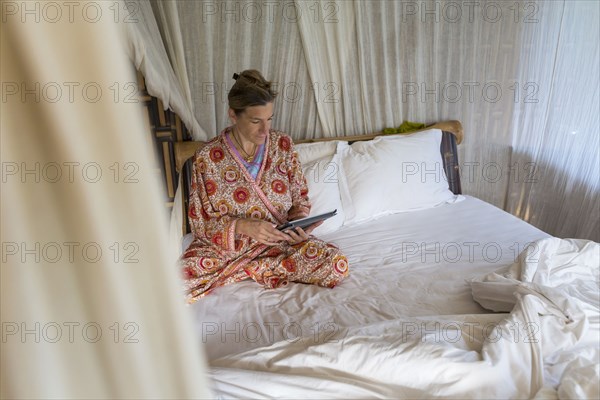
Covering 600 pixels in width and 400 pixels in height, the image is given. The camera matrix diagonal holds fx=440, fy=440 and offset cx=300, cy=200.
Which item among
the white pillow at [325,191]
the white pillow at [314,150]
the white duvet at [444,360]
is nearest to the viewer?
the white duvet at [444,360]

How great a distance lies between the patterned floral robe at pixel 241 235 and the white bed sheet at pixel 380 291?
62mm

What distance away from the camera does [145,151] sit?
10.4 inches

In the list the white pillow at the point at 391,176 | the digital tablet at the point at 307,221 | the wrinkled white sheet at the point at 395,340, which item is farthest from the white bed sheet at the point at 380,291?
the digital tablet at the point at 307,221

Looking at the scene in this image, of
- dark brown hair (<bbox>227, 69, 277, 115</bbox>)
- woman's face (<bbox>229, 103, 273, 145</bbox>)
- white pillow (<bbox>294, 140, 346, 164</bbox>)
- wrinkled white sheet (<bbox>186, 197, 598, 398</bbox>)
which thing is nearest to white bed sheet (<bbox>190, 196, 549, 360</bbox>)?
wrinkled white sheet (<bbox>186, 197, 598, 398</bbox>)

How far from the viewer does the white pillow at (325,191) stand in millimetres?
2359

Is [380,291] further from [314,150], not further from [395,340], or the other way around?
[314,150]

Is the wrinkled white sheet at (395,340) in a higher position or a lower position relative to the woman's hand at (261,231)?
lower

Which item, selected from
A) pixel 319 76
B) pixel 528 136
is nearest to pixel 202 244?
pixel 319 76

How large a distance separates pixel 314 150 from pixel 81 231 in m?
2.32

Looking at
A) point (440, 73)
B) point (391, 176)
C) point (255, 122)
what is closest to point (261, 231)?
point (255, 122)

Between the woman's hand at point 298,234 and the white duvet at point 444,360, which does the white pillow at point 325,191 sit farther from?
the white duvet at point 444,360

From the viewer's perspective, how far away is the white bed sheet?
1501 millimetres

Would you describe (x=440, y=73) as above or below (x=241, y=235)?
above

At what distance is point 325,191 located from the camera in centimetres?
239
